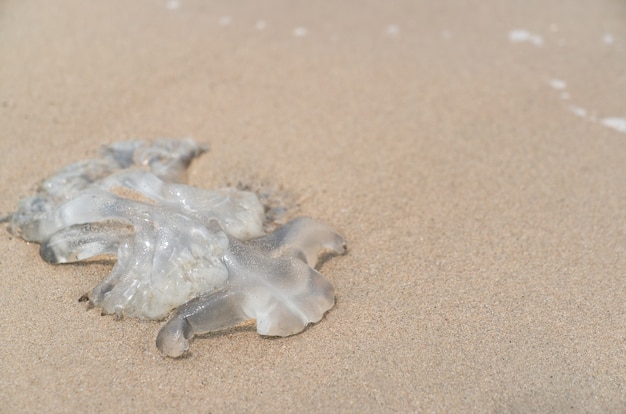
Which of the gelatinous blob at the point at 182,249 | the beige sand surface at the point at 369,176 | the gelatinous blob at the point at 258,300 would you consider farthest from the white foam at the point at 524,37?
the gelatinous blob at the point at 258,300

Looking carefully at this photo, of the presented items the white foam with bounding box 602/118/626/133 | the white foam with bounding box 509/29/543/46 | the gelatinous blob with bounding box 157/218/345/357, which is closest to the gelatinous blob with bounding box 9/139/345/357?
the gelatinous blob with bounding box 157/218/345/357

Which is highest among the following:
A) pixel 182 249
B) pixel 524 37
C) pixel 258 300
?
pixel 524 37

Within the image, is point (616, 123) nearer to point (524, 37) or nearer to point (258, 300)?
point (524, 37)

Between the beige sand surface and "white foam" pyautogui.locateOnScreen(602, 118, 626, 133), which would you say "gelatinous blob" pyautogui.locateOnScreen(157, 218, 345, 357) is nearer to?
the beige sand surface

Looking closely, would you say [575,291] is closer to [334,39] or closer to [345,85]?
[345,85]

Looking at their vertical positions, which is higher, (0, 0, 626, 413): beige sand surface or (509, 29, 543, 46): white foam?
(509, 29, 543, 46): white foam

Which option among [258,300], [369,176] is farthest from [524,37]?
[258,300]
